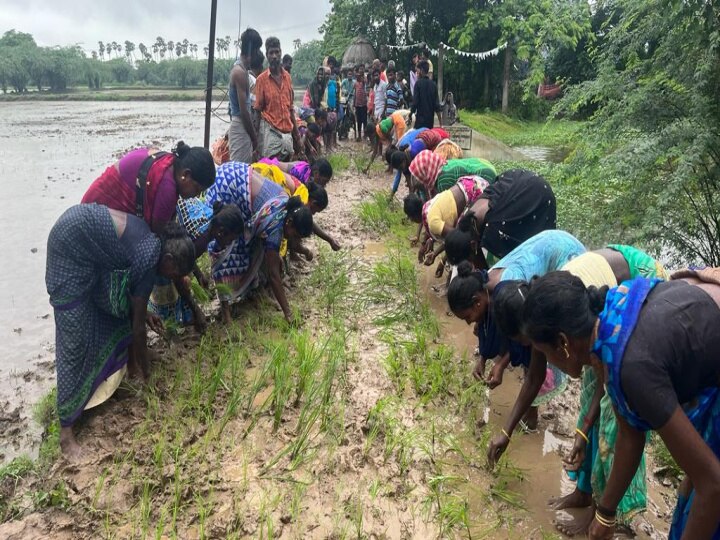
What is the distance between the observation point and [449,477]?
2.54m

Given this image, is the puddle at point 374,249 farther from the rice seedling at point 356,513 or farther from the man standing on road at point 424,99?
the man standing on road at point 424,99

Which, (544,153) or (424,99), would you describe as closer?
(424,99)

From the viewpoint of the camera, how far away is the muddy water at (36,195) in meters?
4.02

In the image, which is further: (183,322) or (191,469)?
(183,322)

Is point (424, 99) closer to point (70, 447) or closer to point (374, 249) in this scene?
point (374, 249)

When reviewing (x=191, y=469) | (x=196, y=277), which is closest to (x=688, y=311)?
(x=191, y=469)

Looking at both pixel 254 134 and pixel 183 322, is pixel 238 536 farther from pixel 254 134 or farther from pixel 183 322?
pixel 254 134

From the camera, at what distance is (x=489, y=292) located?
8.39 ft

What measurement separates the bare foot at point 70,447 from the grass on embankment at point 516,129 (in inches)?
503

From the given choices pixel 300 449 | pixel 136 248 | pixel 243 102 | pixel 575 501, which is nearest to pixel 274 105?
pixel 243 102

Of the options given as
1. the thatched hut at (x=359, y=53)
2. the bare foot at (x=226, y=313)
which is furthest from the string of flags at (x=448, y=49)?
the bare foot at (x=226, y=313)

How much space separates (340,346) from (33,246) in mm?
5363

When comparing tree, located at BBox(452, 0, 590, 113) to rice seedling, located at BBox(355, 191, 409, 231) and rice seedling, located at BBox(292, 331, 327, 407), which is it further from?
rice seedling, located at BBox(292, 331, 327, 407)

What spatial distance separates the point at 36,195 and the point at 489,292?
9.74 m
